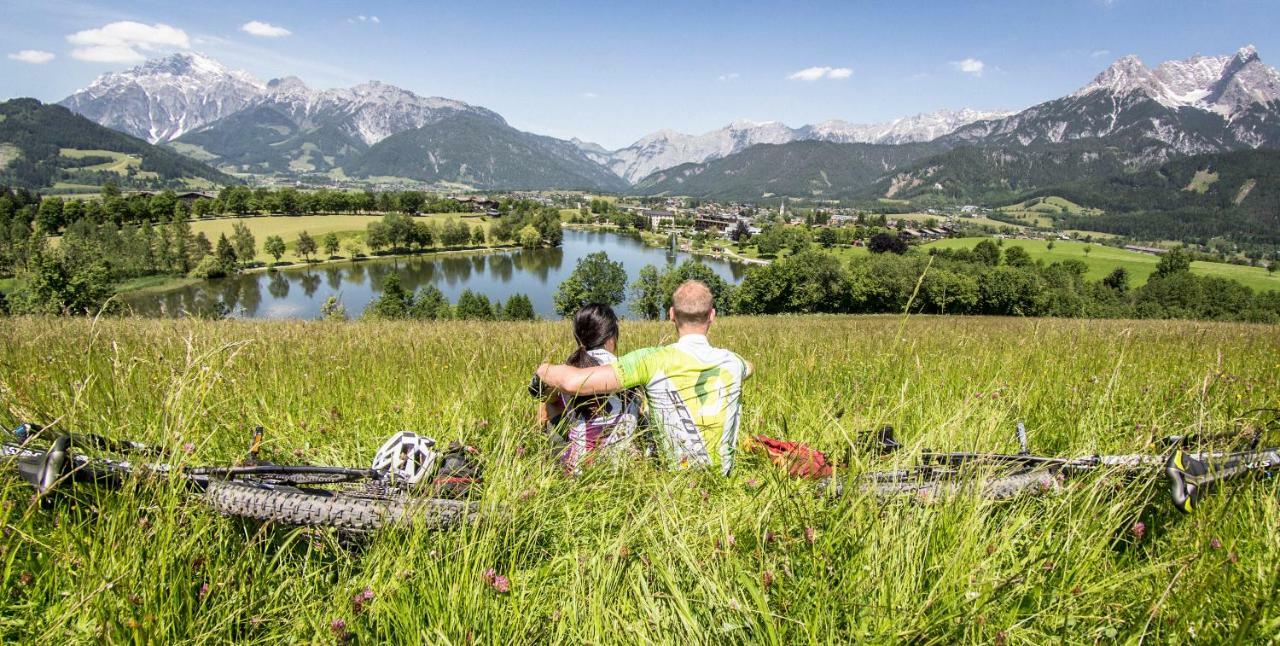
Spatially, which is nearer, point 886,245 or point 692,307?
point 692,307

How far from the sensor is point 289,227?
105 meters

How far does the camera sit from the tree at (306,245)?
295 ft

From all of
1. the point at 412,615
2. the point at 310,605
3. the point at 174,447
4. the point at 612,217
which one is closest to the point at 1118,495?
the point at 412,615

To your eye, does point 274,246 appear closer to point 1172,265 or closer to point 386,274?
point 386,274

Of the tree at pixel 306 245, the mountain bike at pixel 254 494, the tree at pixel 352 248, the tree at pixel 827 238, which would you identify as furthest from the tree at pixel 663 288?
the tree at pixel 827 238

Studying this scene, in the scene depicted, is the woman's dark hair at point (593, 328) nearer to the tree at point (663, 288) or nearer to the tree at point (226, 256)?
the tree at point (663, 288)

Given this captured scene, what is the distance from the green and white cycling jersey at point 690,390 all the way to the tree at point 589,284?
2315 inches

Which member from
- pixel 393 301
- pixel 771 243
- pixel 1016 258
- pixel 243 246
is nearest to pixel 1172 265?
pixel 1016 258

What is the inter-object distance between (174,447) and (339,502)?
0.46 metres

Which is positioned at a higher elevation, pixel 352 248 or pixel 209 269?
pixel 352 248

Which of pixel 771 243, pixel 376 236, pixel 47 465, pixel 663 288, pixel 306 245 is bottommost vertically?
pixel 663 288

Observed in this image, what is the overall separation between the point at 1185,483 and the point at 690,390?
6.19 feet

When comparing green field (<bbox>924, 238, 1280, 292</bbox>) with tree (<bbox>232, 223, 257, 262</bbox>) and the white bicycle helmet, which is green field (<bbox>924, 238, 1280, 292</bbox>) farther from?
tree (<bbox>232, 223, 257, 262</bbox>)

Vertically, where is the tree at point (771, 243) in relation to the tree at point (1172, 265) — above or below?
above
